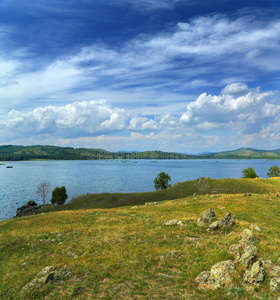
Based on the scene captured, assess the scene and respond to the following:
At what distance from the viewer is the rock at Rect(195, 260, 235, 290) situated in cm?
1359

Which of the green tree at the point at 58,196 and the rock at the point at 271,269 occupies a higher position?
the rock at the point at 271,269

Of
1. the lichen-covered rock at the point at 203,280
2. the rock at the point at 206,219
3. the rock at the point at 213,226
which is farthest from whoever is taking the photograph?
the rock at the point at 206,219


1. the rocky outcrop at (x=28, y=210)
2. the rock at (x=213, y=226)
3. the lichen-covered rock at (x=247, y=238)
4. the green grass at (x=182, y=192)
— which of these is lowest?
the rocky outcrop at (x=28, y=210)

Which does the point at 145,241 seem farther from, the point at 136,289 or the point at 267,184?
the point at 267,184

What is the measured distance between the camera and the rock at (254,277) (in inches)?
516

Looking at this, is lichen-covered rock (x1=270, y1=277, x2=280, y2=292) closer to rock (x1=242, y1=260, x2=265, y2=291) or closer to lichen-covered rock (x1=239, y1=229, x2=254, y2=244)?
rock (x1=242, y1=260, x2=265, y2=291)

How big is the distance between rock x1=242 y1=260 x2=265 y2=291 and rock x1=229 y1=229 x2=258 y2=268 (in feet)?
3.65

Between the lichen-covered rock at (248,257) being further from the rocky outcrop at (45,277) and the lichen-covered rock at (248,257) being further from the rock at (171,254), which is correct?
the rocky outcrop at (45,277)

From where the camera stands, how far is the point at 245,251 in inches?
648

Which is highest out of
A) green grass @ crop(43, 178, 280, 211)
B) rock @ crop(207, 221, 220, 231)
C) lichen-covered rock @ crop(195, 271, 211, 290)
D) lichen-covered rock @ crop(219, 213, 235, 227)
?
lichen-covered rock @ crop(219, 213, 235, 227)

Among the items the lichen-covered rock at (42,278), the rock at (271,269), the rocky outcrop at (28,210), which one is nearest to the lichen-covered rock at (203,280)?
the rock at (271,269)

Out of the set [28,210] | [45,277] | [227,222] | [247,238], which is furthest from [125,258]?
[28,210]

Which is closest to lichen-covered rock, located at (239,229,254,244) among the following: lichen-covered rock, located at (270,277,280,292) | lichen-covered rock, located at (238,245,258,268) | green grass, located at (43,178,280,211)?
lichen-covered rock, located at (238,245,258,268)

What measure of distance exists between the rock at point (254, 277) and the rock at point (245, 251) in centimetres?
111
